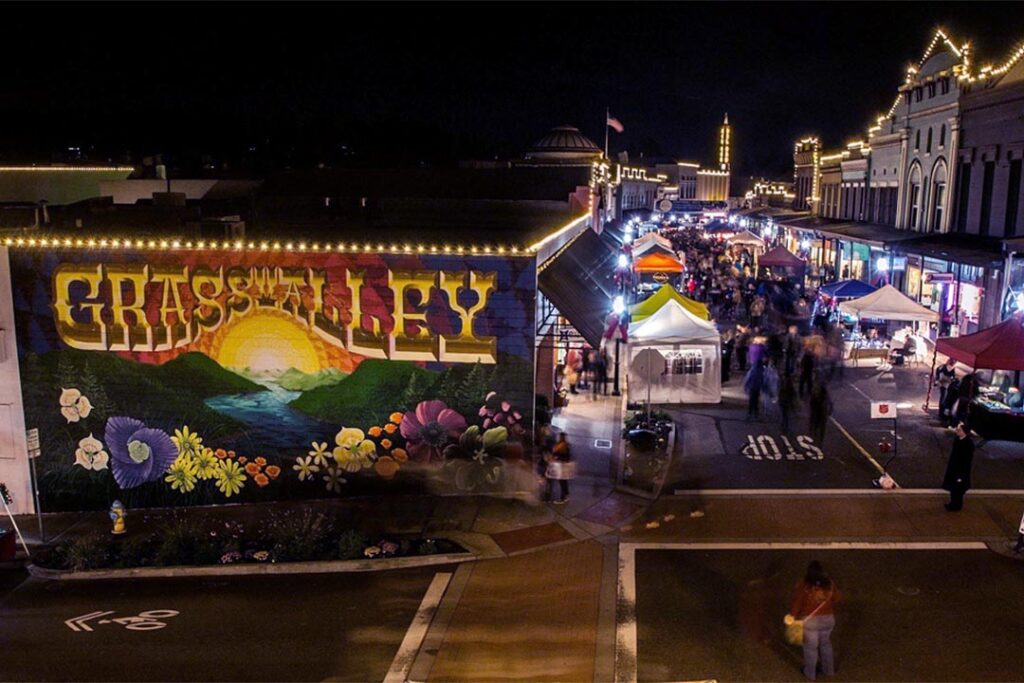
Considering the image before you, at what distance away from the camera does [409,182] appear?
105ft

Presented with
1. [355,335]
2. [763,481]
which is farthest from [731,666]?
[355,335]

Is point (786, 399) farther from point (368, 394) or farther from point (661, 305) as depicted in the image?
point (368, 394)

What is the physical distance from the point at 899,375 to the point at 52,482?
799 inches

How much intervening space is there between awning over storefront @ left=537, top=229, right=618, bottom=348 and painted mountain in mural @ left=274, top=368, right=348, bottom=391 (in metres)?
3.93

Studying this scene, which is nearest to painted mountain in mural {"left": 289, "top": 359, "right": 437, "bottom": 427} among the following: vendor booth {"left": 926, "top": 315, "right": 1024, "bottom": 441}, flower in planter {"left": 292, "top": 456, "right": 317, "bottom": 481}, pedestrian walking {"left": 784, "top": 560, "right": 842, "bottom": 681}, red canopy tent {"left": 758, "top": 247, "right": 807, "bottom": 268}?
flower in planter {"left": 292, "top": 456, "right": 317, "bottom": 481}

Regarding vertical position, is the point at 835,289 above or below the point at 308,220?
below

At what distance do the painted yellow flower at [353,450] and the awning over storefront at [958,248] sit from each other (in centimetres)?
1674

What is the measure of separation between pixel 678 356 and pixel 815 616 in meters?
12.1

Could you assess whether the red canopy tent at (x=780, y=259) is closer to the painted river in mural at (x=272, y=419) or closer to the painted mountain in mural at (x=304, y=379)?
the painted mountain in mural at (x=304, y=379)

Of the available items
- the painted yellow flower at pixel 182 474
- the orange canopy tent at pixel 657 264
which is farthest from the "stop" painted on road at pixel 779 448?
the orange canopy tent at pixel 657 264

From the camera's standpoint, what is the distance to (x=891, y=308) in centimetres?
2333

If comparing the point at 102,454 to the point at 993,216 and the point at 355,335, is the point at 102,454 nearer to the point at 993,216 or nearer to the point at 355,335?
the point at 355,335

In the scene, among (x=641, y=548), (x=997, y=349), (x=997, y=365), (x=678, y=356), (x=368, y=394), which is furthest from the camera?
(x=678, y=356)

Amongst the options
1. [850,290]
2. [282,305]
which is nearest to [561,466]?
[282,305]
